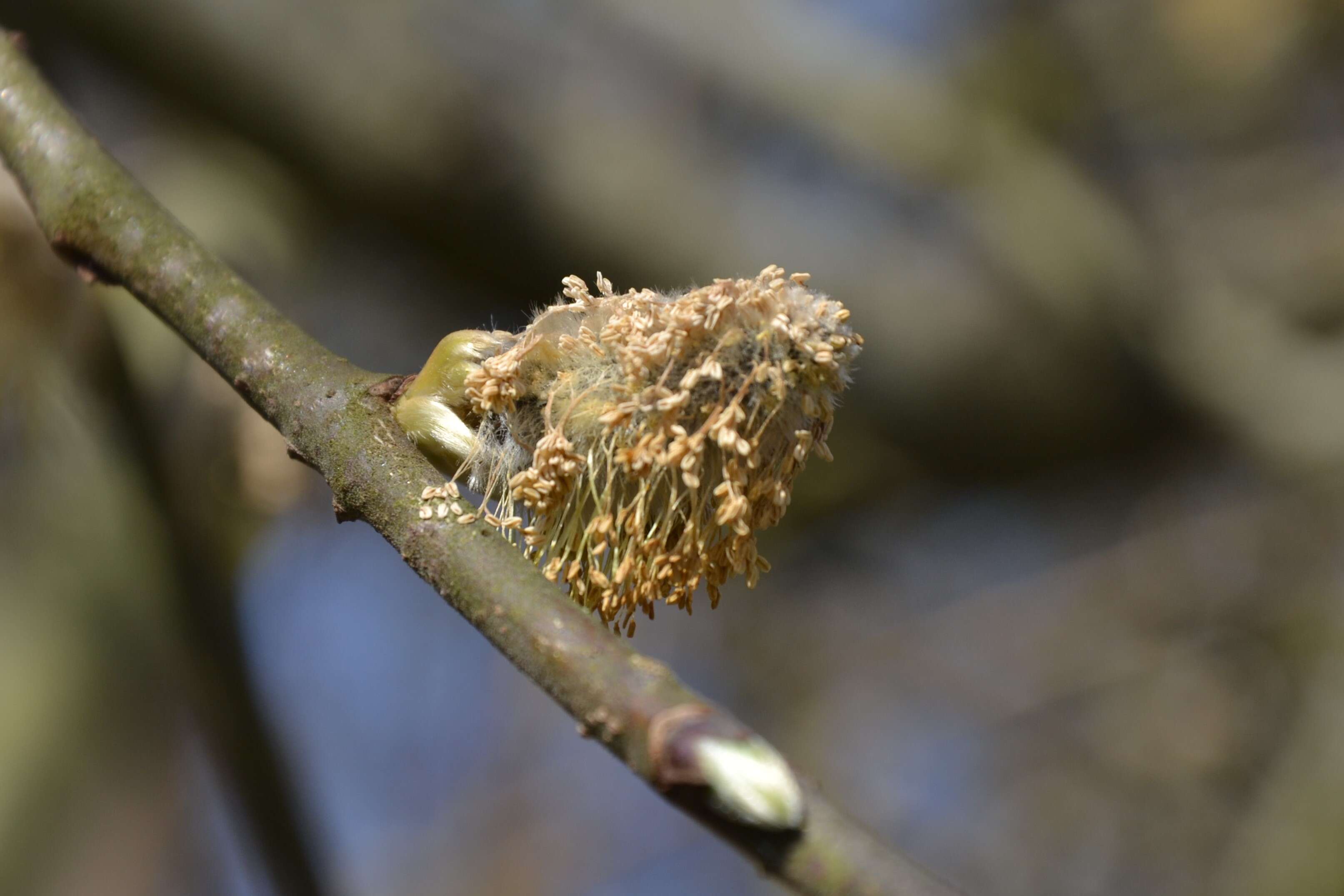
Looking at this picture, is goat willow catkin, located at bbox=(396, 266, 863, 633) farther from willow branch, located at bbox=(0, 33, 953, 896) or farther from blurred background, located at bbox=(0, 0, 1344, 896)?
blurred background, located at bbox=(0, 0, 1344, 896)

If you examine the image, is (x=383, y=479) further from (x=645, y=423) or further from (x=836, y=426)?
(x=836, y=426)

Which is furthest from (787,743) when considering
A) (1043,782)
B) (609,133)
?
(609,133)

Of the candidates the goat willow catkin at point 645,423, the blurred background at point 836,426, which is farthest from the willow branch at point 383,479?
the blurred background at point 836,426

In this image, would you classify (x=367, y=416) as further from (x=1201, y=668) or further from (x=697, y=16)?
(x=1201, y=668)

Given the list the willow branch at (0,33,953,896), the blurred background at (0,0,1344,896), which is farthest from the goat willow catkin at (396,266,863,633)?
the blurred background at (0,0,1344,896)

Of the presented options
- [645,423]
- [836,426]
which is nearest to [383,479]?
[645,423]
